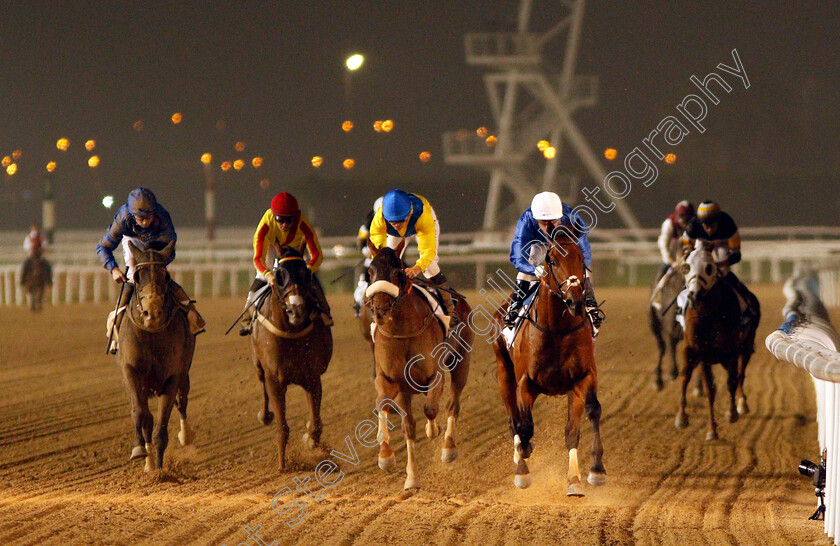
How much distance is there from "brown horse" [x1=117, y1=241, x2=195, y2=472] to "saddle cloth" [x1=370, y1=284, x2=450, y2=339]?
138 cm

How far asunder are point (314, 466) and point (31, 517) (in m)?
2.11

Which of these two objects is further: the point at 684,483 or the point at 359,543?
the point at 684,483

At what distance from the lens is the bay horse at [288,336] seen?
264 inches

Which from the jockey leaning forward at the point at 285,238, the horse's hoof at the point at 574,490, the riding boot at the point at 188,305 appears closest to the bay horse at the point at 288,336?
the jockey leaning forward at the point at 285,238

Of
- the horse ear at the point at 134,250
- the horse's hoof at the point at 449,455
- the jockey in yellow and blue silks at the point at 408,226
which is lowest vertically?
the horse's hoof at the point at 449,455

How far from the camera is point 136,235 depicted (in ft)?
22.7

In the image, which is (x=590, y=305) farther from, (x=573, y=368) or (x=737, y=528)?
(x=737, y=528)

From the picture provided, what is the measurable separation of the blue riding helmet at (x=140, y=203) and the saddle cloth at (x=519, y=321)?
2.58 metres

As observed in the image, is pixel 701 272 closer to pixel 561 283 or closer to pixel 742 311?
pixel 742 311

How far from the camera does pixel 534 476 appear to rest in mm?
6688

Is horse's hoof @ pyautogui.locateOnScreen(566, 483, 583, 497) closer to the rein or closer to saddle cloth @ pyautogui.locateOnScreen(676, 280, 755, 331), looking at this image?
the rein

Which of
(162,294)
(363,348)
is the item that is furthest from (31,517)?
(363,348)

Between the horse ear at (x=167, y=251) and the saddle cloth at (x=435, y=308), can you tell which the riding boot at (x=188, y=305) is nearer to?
the horse ear at (x=167, y=251)

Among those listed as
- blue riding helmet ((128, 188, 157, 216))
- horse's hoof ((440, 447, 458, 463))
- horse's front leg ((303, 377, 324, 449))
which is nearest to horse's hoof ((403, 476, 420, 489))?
horse's hoof ((440, 447, 458, 463))
